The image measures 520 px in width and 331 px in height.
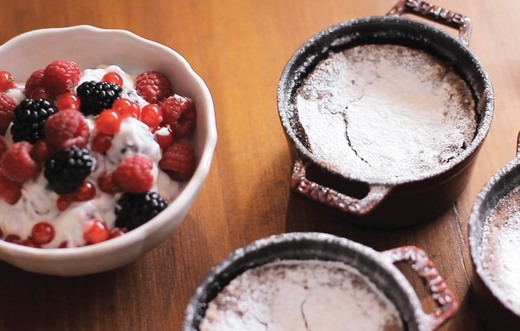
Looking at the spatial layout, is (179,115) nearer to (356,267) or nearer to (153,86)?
(153,86)

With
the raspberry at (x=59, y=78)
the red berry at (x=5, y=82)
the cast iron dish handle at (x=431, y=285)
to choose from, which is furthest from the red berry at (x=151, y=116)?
the cast iron dish handle at (x=431, y=285)

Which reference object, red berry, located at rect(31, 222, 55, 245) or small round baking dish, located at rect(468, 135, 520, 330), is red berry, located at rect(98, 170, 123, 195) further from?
small round baking dish, located at rect(468, 135, 520, 330)

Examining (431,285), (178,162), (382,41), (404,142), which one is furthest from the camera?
(382,41)

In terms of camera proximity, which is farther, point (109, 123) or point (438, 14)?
point (438, 14)

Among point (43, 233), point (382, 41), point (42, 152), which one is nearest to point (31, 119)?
point (42, 152)

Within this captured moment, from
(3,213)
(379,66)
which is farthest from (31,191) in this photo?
(379,66)

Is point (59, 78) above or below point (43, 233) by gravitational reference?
above

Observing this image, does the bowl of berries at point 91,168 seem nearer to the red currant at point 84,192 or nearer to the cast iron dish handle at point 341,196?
the red currant at point 84,192
